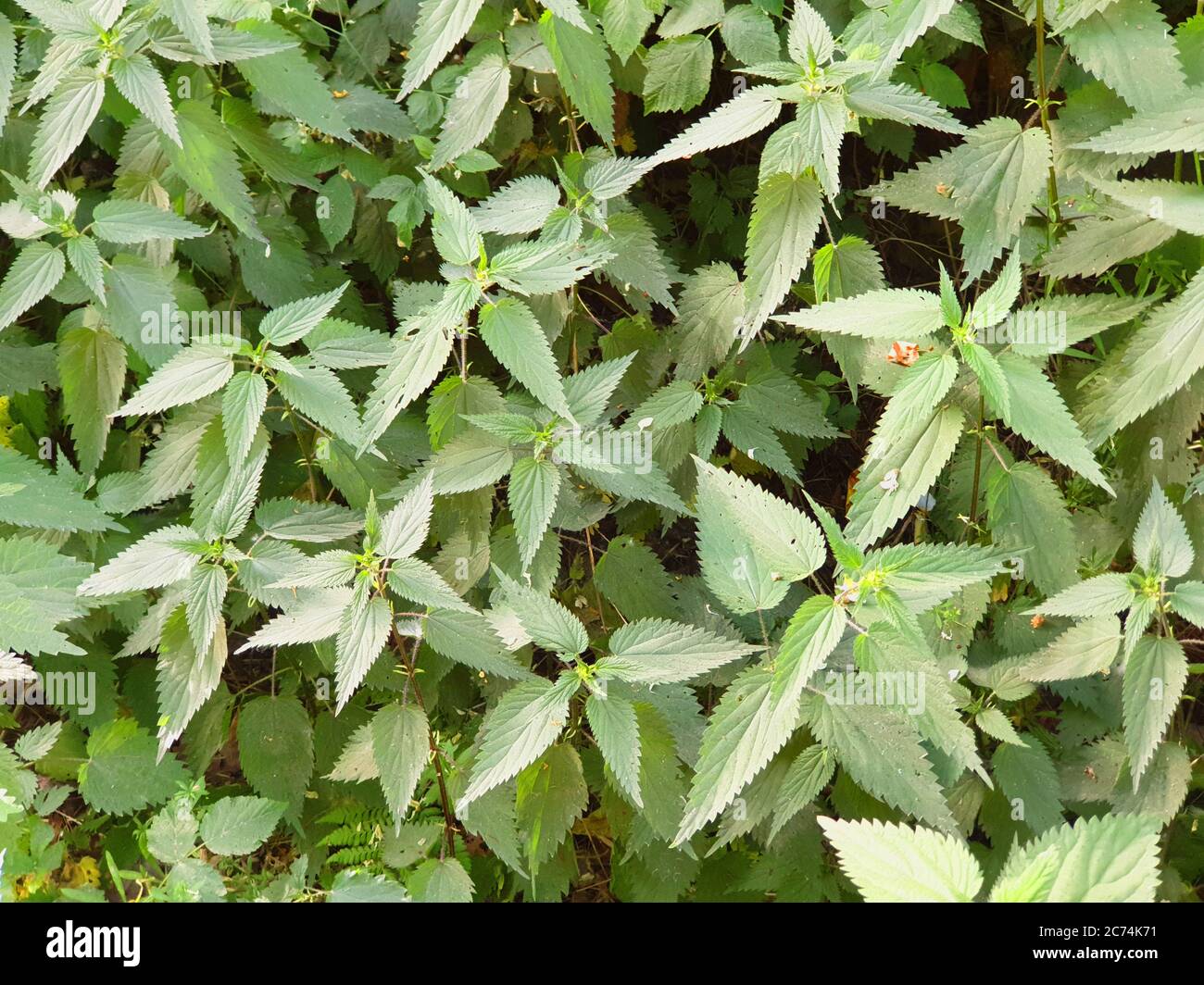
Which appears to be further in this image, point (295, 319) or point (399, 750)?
point (295, 319)

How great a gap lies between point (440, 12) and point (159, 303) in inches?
41.8

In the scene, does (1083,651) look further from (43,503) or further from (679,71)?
(43,503)

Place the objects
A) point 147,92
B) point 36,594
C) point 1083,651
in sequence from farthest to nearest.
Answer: point 36,594, point 147,92, point 1083,651

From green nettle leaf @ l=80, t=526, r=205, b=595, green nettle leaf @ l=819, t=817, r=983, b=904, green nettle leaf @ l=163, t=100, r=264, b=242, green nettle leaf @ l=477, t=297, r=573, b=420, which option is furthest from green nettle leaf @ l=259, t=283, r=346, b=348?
green nettle leaf @ l=819, t=817, r=983, b=904

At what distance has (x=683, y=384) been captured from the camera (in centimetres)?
262

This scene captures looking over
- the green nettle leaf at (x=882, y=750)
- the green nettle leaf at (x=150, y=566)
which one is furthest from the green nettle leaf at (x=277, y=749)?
the green nettle leaf at (x=882, y=750)

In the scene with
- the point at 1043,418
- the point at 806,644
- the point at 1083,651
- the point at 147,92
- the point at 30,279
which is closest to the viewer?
the point at 806,644

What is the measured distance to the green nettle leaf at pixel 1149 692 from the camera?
84.5 inches

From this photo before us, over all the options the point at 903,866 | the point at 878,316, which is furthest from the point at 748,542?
the point at 903,866

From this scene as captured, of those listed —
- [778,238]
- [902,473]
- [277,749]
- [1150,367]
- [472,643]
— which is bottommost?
[277,749]

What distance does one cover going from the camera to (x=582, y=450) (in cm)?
238

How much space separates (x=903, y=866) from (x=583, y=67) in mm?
2013

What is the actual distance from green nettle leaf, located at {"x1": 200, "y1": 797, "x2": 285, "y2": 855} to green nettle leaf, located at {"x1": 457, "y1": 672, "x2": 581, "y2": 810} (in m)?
→ 0.72

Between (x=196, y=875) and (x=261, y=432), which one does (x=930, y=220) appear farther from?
(x=196, y=875)
